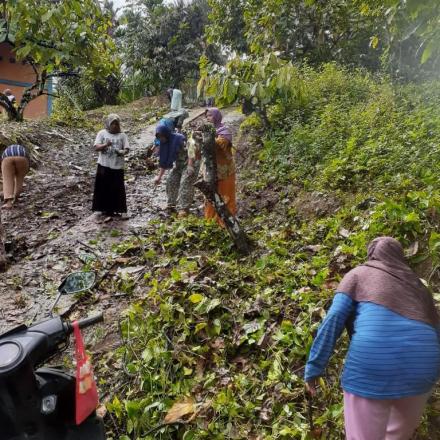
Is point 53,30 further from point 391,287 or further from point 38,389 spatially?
point 391,287

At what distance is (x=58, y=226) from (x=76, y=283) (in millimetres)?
5718

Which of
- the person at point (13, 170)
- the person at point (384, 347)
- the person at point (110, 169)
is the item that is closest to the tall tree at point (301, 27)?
the person at point (110, 169)

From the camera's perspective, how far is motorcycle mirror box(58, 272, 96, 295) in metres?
2.57

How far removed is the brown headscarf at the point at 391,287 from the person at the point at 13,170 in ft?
24.4

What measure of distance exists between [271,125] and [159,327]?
732 cm

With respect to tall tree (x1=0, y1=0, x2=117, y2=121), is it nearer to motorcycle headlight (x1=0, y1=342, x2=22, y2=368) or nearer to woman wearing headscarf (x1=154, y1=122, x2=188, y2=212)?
woman wearing headscarf (x1=154, y1=122, x2=188, y2=212)

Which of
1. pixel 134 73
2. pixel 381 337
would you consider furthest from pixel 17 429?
pixel 134 73

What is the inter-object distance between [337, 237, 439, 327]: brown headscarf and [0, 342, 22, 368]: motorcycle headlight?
184 centimetres

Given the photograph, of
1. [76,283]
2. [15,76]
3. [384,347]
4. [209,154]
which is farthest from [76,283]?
[15,76]

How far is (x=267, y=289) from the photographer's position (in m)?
4.66

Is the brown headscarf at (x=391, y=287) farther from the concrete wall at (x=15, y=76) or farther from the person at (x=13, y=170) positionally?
the concrete wall at (x=15, y=76)

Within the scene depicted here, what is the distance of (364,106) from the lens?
9.54 m

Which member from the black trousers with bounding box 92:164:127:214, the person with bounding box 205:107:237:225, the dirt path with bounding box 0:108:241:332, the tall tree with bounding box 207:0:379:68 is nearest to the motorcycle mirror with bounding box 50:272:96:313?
the dirt path with bounding box 0:108:241:332

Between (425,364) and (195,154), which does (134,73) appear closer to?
(195,154)
